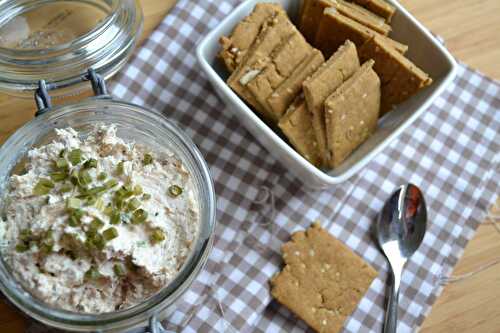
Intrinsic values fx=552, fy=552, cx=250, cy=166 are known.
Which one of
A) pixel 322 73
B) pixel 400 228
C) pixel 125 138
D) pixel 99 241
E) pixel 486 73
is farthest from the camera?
pixel 486 73

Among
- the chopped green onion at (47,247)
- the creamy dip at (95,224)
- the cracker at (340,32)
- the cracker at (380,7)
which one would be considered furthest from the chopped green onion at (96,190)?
the cracker at (380,7)

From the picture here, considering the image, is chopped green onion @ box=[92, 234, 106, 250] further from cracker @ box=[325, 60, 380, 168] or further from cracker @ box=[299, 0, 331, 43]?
cracker @ box=[299, 0, 331, 43]

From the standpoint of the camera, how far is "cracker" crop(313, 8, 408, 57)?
1.31 meters

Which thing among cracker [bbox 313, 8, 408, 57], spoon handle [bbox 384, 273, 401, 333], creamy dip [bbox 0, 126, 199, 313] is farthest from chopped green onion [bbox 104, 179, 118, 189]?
spoon handle [bbox 384, 273, 401, 333]

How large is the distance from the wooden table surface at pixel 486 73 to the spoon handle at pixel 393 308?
10cm

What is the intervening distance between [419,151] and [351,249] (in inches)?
12.9

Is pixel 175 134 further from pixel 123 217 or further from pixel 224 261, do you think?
pixel 224 261

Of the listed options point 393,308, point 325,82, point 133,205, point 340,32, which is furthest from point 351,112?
point 133,205

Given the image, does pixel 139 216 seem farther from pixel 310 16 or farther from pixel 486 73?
pixel 486 73

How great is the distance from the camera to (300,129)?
4.24 feet

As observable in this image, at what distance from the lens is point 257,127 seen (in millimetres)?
1273

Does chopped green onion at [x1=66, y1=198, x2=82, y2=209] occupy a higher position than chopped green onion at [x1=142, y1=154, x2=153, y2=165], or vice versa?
chopped green onion at [x1=142, y1=154, x2=153, y2=165]

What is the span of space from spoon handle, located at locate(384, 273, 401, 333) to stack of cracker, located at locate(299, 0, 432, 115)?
0.45 meters

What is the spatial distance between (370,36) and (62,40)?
753mm
